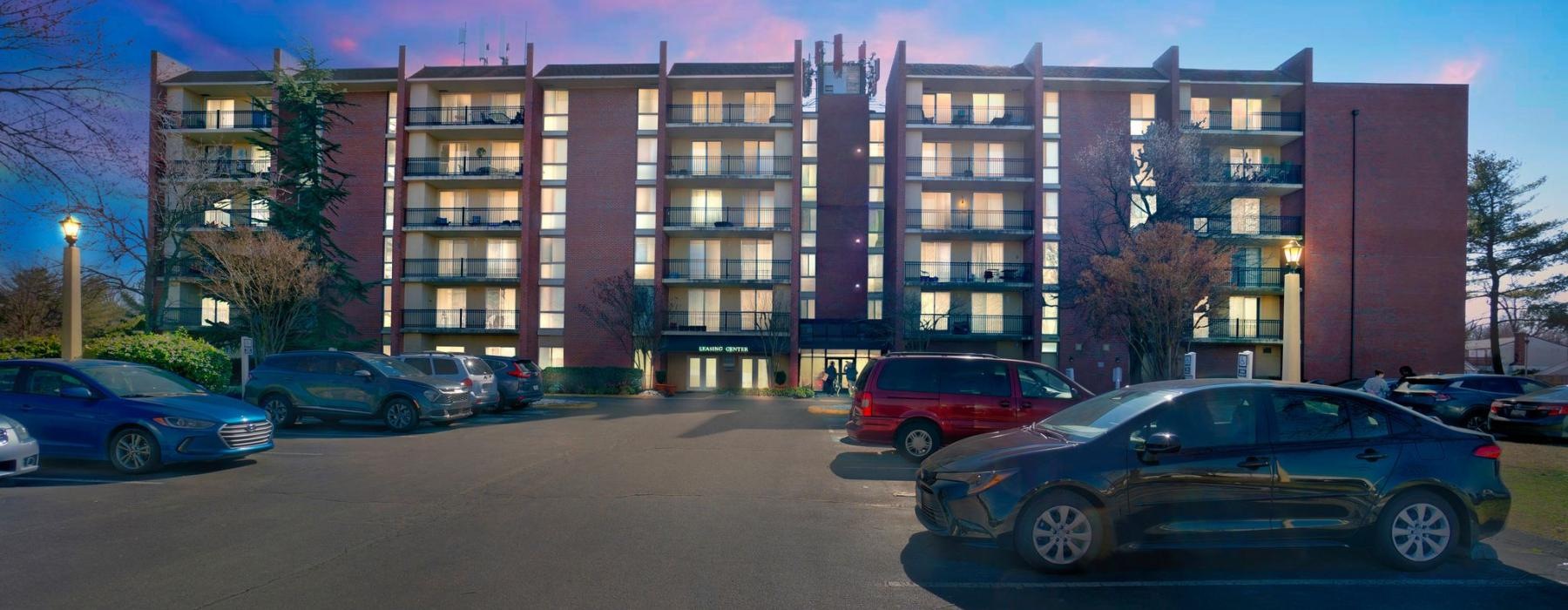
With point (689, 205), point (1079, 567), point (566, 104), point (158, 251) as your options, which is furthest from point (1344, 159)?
point (158, 251)

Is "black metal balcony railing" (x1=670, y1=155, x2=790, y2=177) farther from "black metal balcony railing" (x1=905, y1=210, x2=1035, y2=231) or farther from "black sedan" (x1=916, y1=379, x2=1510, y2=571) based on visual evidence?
"black sedan" (x1=916, y1=379, x2=1510, y2=571)

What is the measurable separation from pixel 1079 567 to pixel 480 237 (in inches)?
1639

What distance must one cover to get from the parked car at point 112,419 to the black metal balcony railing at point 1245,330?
39.6m

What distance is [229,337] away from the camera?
3412 cm

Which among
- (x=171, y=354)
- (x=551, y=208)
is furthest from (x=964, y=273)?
(x=171, y=354)

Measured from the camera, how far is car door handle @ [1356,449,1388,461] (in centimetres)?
628

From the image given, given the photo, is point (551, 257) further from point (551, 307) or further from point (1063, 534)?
point (1063, 534)

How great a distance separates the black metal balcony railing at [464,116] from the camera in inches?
1654

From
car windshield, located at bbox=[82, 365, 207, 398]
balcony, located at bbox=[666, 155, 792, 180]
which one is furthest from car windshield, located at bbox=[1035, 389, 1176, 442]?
balcony, located at bbox=[666, 155, 792, 180]

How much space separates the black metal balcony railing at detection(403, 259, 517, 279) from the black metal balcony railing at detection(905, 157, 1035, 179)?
21.4 metres

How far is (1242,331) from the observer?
39.8 metres

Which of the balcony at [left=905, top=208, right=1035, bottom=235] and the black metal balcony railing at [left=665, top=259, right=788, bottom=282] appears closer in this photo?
the balcony at [left=905, top=208, right=1035, bottom=235]

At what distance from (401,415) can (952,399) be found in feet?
36.3

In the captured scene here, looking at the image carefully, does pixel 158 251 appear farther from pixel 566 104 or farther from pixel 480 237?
pixel 566 104
